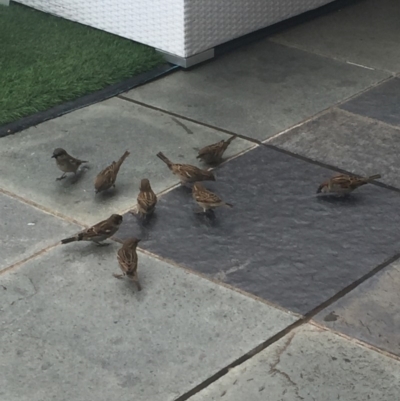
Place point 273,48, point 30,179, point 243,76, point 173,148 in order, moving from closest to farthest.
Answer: point 30,179
point 173,148
point 243,76
point 273,48

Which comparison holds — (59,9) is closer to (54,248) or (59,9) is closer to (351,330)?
(54,248)

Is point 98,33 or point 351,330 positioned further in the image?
point 98,33

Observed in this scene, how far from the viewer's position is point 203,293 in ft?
19.3

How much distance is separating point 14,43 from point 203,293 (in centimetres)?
458

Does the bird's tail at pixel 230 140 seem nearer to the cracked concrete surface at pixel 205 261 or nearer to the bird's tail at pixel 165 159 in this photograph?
the cracked concrete surface at pixel 205 261

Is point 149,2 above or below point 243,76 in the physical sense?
above

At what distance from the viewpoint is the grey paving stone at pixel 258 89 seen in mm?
8336

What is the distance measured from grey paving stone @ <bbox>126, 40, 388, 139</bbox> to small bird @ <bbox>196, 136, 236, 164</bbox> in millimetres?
618

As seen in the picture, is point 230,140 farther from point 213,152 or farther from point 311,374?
point 311,374

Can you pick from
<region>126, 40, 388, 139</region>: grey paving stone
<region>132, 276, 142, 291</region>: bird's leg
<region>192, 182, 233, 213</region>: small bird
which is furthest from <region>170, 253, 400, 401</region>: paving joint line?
<region>126, 40, 388, 139</region>: grey paving stone

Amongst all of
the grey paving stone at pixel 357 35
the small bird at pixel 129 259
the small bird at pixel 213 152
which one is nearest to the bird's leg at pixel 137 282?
the small bird at pixel 129 259

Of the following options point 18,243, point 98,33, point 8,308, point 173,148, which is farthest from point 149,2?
point 8,308

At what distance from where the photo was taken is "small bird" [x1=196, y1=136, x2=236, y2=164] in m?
7.36

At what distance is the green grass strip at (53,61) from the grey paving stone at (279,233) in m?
1.92
